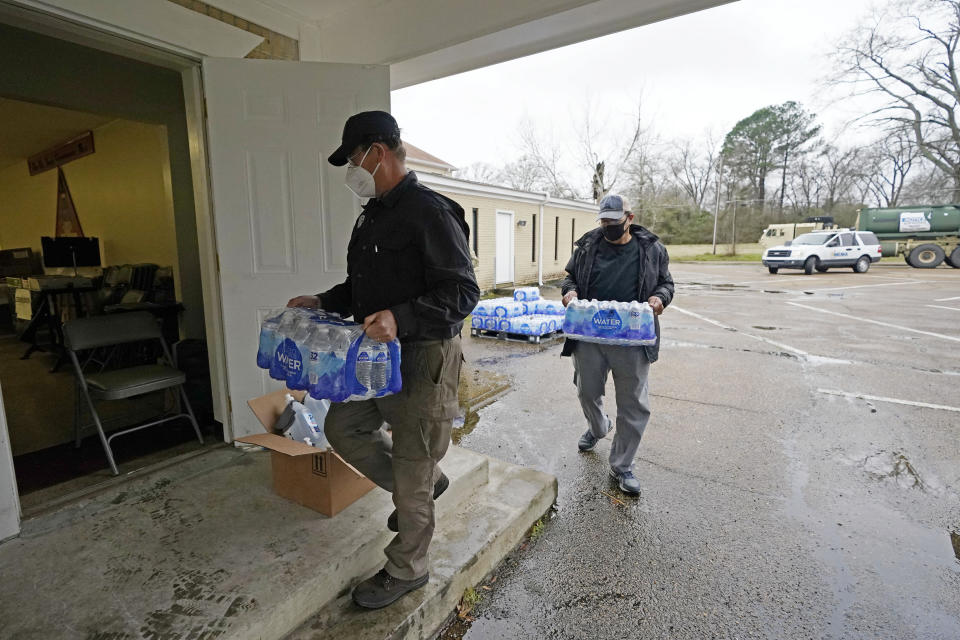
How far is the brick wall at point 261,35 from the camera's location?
3.01 meters

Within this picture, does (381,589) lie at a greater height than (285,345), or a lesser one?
lesser

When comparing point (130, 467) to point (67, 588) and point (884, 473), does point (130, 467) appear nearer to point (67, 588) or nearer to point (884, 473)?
point (67, 588)

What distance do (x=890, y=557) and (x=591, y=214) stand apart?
63.8 feet

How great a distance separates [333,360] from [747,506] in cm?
287

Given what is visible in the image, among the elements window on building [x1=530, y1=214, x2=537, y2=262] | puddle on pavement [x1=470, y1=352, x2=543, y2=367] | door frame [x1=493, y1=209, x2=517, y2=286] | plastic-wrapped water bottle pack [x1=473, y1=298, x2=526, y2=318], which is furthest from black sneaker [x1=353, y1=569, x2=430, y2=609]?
window on building [x1=530, y1=214, x2=537, y2=262]

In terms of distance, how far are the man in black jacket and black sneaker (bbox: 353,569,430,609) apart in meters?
1.75

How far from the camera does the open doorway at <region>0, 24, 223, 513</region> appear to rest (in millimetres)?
3520

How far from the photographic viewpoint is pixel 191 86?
3.12 metres

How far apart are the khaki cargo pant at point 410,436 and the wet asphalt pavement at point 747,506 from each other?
0.51 meters

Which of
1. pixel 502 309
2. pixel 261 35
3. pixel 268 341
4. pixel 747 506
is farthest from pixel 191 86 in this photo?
pixel 502 309

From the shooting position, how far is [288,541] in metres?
2.11

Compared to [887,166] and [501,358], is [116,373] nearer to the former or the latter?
[501,358]

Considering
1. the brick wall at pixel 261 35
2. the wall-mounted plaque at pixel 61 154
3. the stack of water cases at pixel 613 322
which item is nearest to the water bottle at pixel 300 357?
the stack of water cases at pixel 613 322

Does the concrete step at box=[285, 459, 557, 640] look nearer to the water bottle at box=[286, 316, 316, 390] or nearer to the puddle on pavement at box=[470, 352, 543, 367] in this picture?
the water bottle at box=[286, 316, 316, 390]
